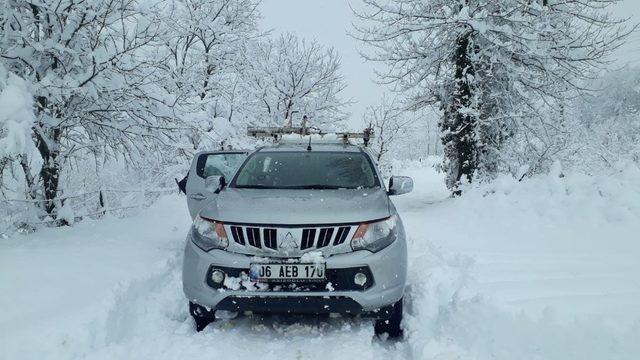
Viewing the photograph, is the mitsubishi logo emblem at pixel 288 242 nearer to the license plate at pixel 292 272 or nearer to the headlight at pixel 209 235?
the license plate at pixel 292 272

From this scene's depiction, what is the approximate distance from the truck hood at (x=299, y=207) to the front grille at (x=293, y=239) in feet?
0.20

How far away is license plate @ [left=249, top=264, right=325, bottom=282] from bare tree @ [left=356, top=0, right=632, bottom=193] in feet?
27.0

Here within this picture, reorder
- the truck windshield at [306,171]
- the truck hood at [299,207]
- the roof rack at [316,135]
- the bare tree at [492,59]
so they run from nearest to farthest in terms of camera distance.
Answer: the truck hood at [299,207], the truck windshield at [306,171], the roof rack at [316,135], the bare tree at [492,59]

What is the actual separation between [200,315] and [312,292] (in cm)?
112

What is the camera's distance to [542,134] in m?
12.9

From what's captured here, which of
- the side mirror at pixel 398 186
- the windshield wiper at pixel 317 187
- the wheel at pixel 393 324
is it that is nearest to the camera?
the wheel at pixel 393 324

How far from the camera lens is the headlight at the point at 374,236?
3594mm

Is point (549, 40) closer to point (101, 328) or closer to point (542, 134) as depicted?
point (542, 134)

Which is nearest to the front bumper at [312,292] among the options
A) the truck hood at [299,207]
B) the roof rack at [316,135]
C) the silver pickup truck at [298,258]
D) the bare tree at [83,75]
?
the silver pickup truck at [298,258]

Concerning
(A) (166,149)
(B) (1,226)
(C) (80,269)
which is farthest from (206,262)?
(B) (1,226)

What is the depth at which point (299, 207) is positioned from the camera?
3.74m

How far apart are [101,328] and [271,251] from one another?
157 cm

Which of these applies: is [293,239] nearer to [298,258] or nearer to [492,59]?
[298,258]

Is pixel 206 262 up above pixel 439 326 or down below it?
above
